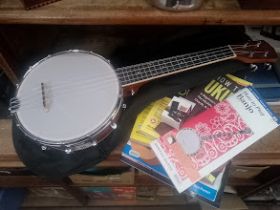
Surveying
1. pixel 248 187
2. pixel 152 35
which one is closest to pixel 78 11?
pixel 152 35

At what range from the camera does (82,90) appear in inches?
27.9

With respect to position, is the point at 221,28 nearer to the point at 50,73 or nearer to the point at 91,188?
the point at 50,73

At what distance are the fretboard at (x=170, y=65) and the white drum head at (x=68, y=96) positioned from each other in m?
0.04

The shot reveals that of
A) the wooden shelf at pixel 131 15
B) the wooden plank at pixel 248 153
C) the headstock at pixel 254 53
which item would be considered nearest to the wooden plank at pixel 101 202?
the wooden plank at pixel 248 153

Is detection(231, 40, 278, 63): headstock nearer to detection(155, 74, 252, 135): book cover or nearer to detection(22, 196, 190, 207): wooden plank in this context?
detection(155, 74, 252, 135): book cover

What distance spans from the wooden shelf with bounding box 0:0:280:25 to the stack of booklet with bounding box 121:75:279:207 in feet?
0.67

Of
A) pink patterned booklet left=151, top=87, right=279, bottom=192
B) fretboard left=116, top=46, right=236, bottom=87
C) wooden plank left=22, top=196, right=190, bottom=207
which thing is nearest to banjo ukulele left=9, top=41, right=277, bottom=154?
fretboard left=116, top=46, right=236, bottom=87

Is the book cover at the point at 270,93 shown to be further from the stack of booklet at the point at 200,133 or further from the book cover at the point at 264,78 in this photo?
the stack of booklet at the point at 200,133

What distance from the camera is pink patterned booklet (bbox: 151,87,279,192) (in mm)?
676

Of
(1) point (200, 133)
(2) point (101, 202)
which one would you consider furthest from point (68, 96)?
(2) point (101, 202)

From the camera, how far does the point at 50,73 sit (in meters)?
0.74

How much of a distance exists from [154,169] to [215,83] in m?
0.27

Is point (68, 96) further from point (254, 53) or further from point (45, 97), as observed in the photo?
A: point (254, 53)

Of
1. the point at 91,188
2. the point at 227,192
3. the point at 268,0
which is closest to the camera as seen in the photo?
the point at 268,0
